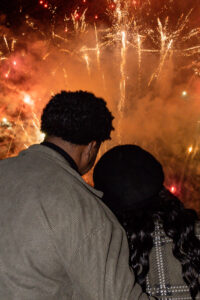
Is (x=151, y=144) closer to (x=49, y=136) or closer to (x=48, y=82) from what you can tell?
(x=48, y=82)

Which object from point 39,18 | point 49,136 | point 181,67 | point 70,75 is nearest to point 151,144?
point 181,67

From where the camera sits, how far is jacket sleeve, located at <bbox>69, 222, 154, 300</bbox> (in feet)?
4.07

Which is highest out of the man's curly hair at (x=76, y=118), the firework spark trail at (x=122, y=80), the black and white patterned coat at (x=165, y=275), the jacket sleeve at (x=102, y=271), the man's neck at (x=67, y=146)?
the man's curly hair at (x=76, y=118)

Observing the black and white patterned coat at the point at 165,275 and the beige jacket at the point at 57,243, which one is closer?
the beige jacket at the point at 57,243

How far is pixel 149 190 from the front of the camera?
4.86 feet

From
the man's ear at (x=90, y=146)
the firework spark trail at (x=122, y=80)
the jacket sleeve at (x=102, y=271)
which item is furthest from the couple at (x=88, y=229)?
the firework spark trail at (x=122, y=80)

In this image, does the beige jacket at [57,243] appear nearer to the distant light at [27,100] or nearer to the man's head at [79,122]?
the man's head at [79,122]

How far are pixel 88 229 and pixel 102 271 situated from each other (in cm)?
18

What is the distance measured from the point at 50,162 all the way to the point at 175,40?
38.6 ft

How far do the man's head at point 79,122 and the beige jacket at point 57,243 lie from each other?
1.27 feet

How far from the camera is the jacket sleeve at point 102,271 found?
4.07ft

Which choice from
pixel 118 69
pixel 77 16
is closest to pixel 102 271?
pixel 77 16

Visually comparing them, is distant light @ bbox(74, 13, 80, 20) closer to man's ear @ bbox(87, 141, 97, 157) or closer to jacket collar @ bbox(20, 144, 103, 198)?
man's ear @ bbox(87, 141, 97, 157)

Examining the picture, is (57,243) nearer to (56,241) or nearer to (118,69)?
(56,241)
